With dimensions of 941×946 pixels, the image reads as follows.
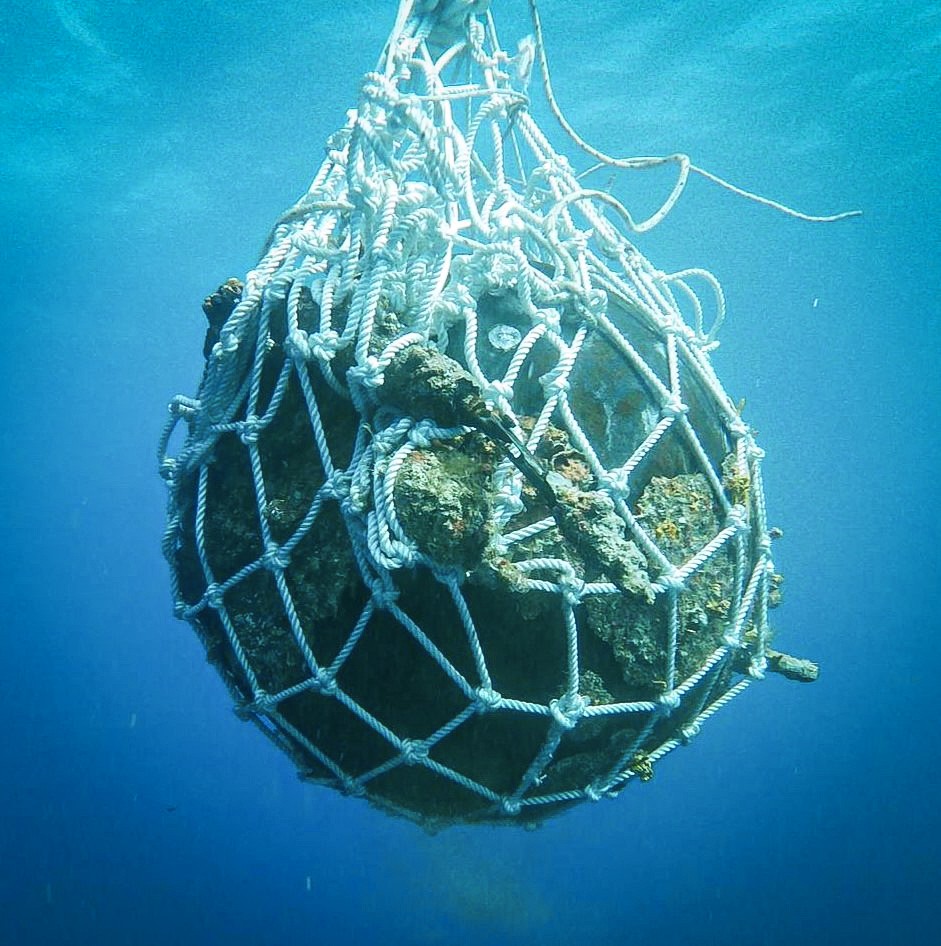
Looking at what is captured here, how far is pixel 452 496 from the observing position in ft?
5.96

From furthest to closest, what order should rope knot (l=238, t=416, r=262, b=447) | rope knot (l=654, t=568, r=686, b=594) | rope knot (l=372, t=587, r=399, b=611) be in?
1. rope knot (l=238, t=416, r=262, b=447)
2. rope knot (l=654, t=568, r=686, b=594)
3. rope knot (l=372, t=587, r=399, b=611)

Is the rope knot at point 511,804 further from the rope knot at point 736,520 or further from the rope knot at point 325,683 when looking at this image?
the rope knot at point 736,520

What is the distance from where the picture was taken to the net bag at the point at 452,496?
1985 mm

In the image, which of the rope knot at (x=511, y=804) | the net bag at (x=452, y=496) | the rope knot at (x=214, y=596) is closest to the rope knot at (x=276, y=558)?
the net bag at (x=452, y=496)

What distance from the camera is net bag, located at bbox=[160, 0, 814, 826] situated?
6.51 feet

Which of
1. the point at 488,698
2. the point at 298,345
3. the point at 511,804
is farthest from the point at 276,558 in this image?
the point at 511,804

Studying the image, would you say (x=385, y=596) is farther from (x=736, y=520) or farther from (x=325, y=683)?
(x=736, y=520)

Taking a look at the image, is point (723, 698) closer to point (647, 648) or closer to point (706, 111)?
point (647, 648)

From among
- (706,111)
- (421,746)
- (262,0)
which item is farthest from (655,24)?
(421,746)

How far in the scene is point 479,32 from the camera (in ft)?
9.80

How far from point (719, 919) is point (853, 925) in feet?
14.2

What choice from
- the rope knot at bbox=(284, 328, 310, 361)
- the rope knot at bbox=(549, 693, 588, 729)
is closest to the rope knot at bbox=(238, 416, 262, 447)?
the rope knot at bbox=(284, 328, 310, 361)

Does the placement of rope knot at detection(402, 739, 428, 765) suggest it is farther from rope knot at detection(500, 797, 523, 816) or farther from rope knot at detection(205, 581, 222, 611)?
rope knot at detection(205, 581, 222, 611)

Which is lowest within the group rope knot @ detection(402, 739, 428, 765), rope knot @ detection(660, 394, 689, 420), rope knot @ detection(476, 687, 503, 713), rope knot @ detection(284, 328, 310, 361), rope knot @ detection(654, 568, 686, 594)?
rope knot @ detection(402, 739, 428, 765)
